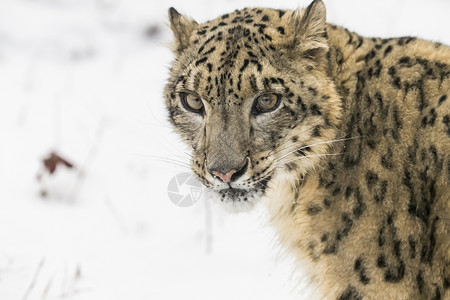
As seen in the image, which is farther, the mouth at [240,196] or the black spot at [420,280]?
the mouth at [240,196]

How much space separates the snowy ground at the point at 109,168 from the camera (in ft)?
20.0

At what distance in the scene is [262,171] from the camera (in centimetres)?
444

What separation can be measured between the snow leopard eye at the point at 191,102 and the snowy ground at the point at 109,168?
19.9 inches

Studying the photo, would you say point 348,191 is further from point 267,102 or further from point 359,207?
point 267,102

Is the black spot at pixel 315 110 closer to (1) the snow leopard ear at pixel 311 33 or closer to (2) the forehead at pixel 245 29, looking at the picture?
(1) the snow leopard ear at pixel 311 33

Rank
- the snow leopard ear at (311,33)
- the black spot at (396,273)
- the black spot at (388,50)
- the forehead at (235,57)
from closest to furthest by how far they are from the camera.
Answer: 1. the black spot at (396,273)
2. the forehead at (235,57)
3. the snow leopard ear at (311,33)
4. the black spot at (388,50)

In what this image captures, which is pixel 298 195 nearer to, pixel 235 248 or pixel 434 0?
pixel 235 248

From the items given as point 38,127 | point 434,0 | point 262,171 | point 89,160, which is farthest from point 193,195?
point 434,0

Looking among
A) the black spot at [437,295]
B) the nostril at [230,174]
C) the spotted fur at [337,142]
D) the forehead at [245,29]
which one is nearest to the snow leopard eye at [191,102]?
the spotted fur at [337,142]

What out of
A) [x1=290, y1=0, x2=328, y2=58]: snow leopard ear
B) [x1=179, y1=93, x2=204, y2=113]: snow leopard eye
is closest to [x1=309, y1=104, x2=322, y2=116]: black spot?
[x1=290, y1=0, x2=328, y2=58]: snow leopard ear

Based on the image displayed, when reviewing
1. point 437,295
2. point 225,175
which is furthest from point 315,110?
point 437,295

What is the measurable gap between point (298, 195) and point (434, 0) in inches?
330

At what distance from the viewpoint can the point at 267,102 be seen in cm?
443

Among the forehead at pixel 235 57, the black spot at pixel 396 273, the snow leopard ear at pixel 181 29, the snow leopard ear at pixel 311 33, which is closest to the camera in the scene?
the black spot at pixel 396 273
